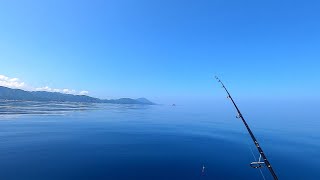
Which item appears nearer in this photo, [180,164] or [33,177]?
[33,177]

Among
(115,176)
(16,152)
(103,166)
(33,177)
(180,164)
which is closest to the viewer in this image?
(33,177)

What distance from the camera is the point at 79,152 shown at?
43.2m

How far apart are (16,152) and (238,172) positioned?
37637mm

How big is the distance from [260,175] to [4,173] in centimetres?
3337

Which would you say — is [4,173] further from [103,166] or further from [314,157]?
[314,157]

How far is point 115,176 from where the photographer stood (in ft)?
98.6

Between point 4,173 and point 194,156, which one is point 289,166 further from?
point 4,173

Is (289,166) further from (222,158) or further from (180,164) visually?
(180,164)

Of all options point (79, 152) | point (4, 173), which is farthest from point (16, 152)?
point (4, 173)

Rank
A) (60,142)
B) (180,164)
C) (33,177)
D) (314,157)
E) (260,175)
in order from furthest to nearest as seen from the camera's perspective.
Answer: (60,142)
(314,157)
(180,164)
(260,175)
(33,177)

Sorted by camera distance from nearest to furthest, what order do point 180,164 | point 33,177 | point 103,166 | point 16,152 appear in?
point 33,177, point 103,166, point 180,164, point 16,152

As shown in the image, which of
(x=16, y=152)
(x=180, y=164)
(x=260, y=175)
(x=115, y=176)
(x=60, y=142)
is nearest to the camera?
(x=115, y=176)

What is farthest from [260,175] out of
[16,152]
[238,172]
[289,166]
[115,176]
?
[16,152]

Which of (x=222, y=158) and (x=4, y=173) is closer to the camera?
(x=4, y=173)
